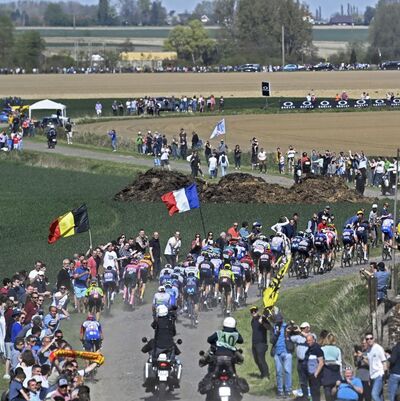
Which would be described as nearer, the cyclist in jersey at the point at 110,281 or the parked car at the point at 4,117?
the cyclist in jersey at the point at 110,281

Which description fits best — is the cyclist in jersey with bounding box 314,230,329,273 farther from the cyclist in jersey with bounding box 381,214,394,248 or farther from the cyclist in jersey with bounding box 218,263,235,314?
the cyclist in jersey with bounding box 218,263,235,314

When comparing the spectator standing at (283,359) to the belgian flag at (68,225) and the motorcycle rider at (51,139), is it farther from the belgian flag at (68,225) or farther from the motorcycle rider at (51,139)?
the motorcycle rider at (51,139)

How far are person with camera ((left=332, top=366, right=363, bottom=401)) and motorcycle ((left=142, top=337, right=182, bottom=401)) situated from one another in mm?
3383

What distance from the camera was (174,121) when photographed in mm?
92000

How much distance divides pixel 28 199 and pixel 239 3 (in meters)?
148

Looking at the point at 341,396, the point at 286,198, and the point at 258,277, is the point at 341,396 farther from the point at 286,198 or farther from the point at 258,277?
the point at 286,198

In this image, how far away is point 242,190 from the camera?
1954 inches

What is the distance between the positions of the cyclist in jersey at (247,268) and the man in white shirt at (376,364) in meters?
10.6

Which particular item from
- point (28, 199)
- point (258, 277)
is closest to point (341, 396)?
point (258, 277)

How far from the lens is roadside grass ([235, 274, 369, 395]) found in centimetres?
2456

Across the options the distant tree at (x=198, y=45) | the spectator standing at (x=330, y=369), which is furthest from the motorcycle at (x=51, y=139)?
the distant tree at (x=198, y=45)

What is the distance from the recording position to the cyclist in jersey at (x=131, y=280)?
1190 inches

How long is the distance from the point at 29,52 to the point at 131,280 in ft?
479

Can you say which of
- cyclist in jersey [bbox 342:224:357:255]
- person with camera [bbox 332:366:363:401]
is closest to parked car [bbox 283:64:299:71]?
cyclist in jersey [bbox 342:224:357:255]
